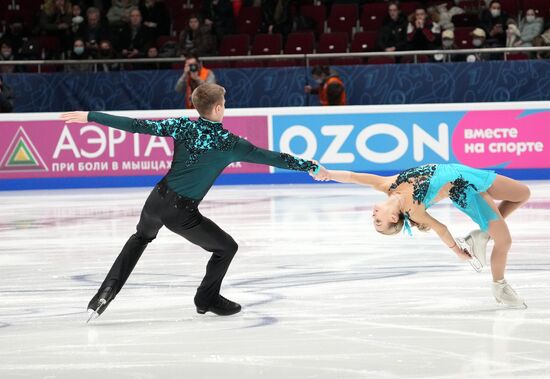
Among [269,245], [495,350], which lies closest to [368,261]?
[269,245]

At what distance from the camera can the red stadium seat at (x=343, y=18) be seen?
49.0ft

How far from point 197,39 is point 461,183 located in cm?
953

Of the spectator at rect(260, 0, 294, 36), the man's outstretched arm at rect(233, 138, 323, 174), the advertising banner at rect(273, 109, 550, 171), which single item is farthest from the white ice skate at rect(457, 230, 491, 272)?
the spectator at rect(260, 0, 294, 36)

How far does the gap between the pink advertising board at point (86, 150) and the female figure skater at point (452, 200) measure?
7.93 meters

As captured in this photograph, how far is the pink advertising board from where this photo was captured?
42.9ft

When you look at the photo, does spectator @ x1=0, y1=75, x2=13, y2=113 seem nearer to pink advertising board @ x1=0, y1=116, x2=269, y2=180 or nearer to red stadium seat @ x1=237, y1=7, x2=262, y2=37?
pink advertising board @ x1=0, y1=116, x2=269, y2=180

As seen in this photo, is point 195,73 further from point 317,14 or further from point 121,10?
point 121,10

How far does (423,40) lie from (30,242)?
23.2ft

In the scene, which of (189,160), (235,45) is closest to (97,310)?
(189,160)

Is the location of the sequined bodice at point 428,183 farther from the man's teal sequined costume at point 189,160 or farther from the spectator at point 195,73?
the spectator at point 195,73

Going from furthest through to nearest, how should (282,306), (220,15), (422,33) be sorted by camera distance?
(220,15) < (422,33) < (282,306)

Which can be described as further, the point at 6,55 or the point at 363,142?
the point at 6,55

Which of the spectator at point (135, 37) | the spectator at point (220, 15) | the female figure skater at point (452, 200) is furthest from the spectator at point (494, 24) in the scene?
the female figure skater at point (452, 200)

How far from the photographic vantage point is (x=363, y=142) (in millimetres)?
12992
